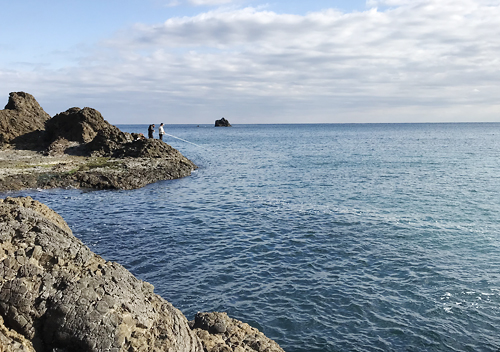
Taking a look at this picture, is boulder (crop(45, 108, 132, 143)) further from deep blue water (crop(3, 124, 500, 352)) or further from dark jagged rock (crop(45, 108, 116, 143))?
deep blue water (crop(3, 124, 500, 352))

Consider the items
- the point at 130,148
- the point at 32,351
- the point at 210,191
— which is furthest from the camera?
the point at 130,148

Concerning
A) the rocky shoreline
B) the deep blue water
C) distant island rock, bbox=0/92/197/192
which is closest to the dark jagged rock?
distant island rock, bbox=0/92/197/192

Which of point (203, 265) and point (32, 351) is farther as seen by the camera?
point (203, 265)

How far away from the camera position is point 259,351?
884cm

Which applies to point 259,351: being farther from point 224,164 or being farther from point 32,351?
point 224,164

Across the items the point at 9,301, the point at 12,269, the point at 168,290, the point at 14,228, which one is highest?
the point at 14,228

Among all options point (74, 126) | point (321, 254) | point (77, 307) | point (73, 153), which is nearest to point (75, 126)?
point (74, 126)

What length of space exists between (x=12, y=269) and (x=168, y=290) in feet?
26.6

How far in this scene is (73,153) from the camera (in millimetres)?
41000

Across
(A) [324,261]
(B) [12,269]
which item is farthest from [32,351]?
(A) [324,261]

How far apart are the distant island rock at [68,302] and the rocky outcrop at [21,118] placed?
40.6 metres

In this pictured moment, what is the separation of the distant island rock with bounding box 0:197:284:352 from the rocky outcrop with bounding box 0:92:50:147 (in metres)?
40.6

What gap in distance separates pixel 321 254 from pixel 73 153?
32.0 meters

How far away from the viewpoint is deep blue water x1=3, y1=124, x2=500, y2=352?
39.6 feet
